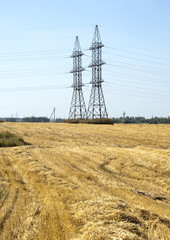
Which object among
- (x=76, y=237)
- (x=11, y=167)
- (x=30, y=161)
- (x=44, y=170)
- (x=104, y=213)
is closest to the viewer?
(x=76, y=237)

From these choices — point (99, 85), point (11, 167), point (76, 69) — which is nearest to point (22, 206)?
point (11, 167)

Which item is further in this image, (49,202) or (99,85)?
(99,85)

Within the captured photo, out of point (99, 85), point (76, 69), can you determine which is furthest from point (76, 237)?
point (76, 69)

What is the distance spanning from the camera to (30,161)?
40.6 feet

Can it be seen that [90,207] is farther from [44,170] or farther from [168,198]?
[44,170]

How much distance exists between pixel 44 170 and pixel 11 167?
169 centimetres

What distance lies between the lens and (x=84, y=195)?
7715 millimetres

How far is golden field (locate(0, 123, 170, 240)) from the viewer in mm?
5535

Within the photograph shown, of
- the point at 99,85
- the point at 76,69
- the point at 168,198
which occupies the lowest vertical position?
the point at 168,198

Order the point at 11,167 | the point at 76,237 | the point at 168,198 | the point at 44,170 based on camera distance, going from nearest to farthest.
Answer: the point at 76,237 → the point at 168,198 → the point at 44,170 → the point at 11,167

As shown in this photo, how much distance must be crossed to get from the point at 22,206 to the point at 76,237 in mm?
2111

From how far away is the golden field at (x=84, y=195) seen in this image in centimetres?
A: 554

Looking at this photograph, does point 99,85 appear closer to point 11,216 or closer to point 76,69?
point 76,69

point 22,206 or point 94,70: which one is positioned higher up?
point 94,70
